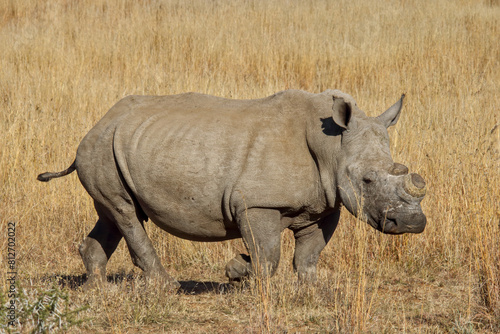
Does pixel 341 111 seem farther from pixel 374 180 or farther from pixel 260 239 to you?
pixel 260 239

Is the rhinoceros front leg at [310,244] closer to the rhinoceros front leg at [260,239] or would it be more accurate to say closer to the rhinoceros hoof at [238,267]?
the rhinoceros front leg at [260,239]

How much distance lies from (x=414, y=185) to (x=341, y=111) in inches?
27.0

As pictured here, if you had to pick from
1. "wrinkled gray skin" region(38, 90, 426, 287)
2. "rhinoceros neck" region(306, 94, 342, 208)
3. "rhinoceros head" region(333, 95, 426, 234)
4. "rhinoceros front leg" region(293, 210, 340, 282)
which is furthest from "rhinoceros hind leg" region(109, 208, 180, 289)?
"rhinoceros head" region(333, 95, 426, 234)

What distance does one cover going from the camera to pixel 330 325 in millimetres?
4203

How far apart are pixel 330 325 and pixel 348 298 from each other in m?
0.21

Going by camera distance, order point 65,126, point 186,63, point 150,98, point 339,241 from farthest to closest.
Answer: point 186,63 < point 65,126 < point 339,241 < point 150,98

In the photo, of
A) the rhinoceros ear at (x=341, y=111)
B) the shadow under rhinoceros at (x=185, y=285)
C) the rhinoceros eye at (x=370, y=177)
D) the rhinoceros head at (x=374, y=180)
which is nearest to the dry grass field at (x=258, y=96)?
the shadow under rhinoceros at (x=185, y=285)

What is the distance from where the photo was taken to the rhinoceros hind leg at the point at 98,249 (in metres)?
5.20

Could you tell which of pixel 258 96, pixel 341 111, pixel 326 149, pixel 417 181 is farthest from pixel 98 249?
pixel 258 96

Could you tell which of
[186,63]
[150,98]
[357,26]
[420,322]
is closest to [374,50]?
[357,26]

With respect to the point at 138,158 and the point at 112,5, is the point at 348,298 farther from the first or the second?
the point at 112,5

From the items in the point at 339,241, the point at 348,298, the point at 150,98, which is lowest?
the point at 339,241

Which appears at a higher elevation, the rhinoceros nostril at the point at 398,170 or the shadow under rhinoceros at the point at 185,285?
the rhinoceros nostril at the point at 398,170

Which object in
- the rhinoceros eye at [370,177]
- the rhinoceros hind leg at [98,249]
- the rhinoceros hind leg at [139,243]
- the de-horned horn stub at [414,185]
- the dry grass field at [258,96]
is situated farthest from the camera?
the rhinoceros hind leg at [98,249]
